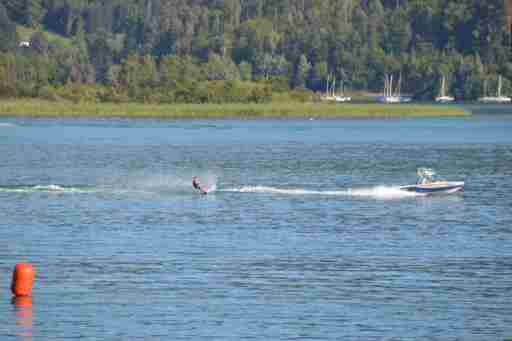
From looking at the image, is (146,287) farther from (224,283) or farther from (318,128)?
(318,128)

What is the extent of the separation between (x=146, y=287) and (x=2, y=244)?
12.7 m

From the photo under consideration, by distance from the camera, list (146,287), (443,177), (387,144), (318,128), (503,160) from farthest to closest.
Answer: (318,128) < (387,144) < (503,160) < (443,177) < (146,287)

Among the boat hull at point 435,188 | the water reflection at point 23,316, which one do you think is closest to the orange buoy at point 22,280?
the water reflection at point 23,316

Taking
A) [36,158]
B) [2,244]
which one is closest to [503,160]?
[36,158]

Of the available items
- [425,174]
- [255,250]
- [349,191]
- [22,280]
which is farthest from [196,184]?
[22,280]

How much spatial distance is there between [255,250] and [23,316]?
15.1m

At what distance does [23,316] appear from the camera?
39406 mm

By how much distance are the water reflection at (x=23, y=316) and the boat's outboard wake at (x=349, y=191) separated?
1467 inches

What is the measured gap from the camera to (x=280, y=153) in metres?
123

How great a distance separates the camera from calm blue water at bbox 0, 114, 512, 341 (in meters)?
38.9

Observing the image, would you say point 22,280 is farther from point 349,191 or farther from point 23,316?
point 349,191

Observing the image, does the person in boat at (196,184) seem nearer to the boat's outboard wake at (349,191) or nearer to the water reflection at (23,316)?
the boat's outboard wake at (349,191)

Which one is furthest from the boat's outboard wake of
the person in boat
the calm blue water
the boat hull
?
the person in boat

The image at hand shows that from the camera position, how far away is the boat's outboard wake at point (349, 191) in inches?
3007
